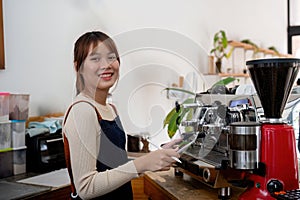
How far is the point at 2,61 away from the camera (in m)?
1.95

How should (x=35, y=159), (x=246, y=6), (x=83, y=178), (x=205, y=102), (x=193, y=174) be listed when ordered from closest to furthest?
1. (x=83, y=178)
2. (x=193, y=174)
3. (x=205, y=102)
4. (x=35, y=159)
5. (x=246, y=6)

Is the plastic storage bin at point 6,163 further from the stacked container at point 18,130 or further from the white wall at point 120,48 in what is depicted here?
the white wall at point 120,48

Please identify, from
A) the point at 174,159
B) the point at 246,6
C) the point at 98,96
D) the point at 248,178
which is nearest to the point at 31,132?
the point at 98,96

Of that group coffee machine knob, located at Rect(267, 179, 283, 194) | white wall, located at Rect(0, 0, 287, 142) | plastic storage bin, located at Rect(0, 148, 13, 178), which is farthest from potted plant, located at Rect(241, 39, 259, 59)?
coffee machine knob, located at Rect(267, 179, 283, 194)

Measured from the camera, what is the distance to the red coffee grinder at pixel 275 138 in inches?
40.3

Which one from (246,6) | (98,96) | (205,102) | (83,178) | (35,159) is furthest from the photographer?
(246,6)

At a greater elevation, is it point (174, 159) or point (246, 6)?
point (246, 6)

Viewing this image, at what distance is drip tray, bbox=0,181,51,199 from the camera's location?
1.42m

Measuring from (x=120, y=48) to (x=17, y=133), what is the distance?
95 centimetres

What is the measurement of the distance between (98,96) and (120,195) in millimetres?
338

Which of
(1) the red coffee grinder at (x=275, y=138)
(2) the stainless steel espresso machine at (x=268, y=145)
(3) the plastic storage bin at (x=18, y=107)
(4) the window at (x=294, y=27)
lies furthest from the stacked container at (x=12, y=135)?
(4) the window at (x=294, y=27)

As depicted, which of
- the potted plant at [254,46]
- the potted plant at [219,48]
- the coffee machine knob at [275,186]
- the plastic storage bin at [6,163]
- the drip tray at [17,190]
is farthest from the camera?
the potted plant at [254,46]

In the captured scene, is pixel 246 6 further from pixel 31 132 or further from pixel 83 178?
Answer: pixel 83 178

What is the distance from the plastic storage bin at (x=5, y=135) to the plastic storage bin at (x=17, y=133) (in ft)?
0.06
